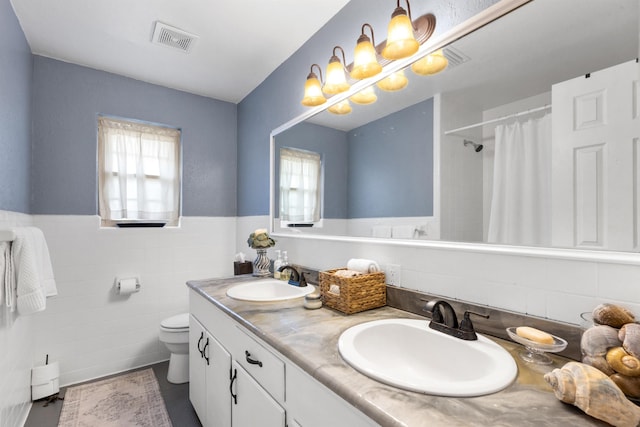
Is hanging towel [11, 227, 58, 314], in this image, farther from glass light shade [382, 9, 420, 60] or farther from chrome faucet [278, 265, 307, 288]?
glass light shade [382, 9, 420, 60]

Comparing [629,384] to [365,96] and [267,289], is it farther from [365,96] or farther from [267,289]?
[267,289]

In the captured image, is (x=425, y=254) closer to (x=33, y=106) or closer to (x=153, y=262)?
(x=153, y=262)

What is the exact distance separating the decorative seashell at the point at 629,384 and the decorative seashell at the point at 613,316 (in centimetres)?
12

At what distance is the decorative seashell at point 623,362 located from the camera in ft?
1.98

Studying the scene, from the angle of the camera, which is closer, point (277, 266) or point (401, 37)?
point (401, 37)

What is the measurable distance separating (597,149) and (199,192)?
2831mm

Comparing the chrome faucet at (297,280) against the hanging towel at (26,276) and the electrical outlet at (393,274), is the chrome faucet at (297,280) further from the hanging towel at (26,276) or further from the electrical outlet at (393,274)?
the hanging towel at (26,276)

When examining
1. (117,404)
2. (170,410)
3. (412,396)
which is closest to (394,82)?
(412,396)

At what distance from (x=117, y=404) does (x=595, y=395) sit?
8.50 feet

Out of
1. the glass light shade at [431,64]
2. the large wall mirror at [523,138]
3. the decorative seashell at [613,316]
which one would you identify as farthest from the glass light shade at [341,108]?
the decorative seashell at [613,316]

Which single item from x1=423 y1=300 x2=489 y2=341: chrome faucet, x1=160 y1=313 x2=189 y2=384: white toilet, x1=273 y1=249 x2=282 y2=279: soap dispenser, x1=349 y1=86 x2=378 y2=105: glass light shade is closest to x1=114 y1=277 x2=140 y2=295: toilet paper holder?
x1=160 y1=313 x2=189 y2=384: white toilet

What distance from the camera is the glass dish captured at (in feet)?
2.52

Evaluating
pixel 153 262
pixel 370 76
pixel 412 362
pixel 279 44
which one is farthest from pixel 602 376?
pixel 153 262

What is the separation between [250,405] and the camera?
3.78 feet
